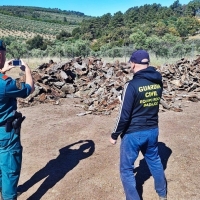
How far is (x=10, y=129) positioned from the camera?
11.2 ft

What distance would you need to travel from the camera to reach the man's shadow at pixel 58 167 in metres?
4.54

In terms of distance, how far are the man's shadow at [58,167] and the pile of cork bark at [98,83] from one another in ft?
9.19

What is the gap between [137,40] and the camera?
43875 mm

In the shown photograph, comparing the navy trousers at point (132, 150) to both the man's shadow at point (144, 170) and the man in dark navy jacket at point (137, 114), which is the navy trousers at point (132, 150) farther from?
the man's shadow at point (144, 170)

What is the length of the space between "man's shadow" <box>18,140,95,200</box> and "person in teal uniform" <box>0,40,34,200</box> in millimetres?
889

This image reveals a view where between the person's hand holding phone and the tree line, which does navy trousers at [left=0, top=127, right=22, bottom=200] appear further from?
the tree line

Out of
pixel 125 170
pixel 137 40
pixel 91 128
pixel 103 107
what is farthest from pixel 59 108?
pixel 137 40

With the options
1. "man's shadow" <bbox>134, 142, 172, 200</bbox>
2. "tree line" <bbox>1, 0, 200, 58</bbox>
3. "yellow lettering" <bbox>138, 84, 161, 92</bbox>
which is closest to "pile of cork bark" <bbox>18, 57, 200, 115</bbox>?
"man's shadow" <bbox>134, 142, 172, 200</bbox>

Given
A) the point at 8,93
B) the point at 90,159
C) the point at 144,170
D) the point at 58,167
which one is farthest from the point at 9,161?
the point at 144,170

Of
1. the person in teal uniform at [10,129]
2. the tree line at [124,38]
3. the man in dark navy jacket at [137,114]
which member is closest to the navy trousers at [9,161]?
the person in teal uniform at [10,129]

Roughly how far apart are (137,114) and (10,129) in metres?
1.63

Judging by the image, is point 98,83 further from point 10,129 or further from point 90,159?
point 10,129

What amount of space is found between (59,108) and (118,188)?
18.6 feet

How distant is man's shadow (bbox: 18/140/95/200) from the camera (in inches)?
179
